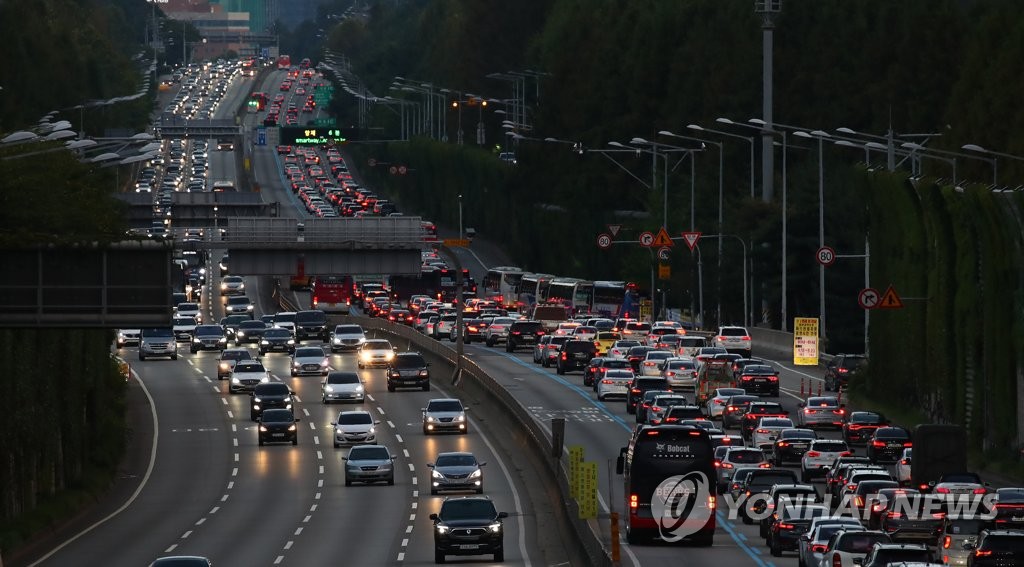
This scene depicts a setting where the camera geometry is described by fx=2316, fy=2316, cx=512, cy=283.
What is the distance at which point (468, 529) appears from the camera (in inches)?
2008

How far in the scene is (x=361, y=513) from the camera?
62.5 m

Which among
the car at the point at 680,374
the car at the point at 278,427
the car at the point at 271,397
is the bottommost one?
the car at the point at 278,427

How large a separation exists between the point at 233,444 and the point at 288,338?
110ft

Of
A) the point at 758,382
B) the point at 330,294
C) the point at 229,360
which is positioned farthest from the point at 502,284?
the point at 758,382

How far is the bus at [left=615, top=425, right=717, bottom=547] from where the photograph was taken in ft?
161

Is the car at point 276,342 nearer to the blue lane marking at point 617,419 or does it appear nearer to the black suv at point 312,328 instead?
the black suv at point 312,328

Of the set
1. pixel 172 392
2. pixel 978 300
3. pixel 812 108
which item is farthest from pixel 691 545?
pixel 812 108

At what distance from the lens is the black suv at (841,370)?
9356 centimetres

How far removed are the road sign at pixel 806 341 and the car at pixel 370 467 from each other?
105ft

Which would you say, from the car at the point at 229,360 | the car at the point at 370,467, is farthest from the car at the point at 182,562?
the car at the point at 229,360

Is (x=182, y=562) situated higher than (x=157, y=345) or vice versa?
(x=157, y=345)

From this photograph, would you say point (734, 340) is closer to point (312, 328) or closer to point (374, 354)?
point (374, 354)

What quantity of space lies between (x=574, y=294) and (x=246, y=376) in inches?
1938

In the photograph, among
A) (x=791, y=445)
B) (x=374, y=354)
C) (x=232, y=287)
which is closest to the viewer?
(x=791, y=445)
